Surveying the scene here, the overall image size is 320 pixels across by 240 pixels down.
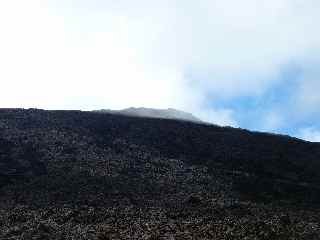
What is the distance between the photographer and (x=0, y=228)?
42.0 meters

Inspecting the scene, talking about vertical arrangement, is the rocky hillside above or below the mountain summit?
below

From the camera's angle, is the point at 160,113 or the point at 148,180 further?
the point at 160,113

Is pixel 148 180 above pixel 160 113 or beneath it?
beneath

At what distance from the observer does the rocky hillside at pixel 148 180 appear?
4216 cm

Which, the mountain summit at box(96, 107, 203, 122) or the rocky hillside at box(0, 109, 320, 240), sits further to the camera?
the mountain summit at box(96, 107, 203, 122)

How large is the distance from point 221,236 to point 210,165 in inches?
958

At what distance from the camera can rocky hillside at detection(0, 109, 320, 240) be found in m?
42.2

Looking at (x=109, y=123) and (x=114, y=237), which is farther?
(x=109, y=123)

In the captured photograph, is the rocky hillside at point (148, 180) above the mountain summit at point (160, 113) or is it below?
below

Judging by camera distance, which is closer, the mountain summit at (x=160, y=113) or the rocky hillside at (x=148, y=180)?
the rocky hillside at (x=148, y=180)

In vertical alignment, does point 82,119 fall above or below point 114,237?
above

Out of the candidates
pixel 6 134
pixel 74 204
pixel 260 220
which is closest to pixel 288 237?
pixel 260 220

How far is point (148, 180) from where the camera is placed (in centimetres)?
5584

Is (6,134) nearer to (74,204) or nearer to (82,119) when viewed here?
Result: (82,119)
